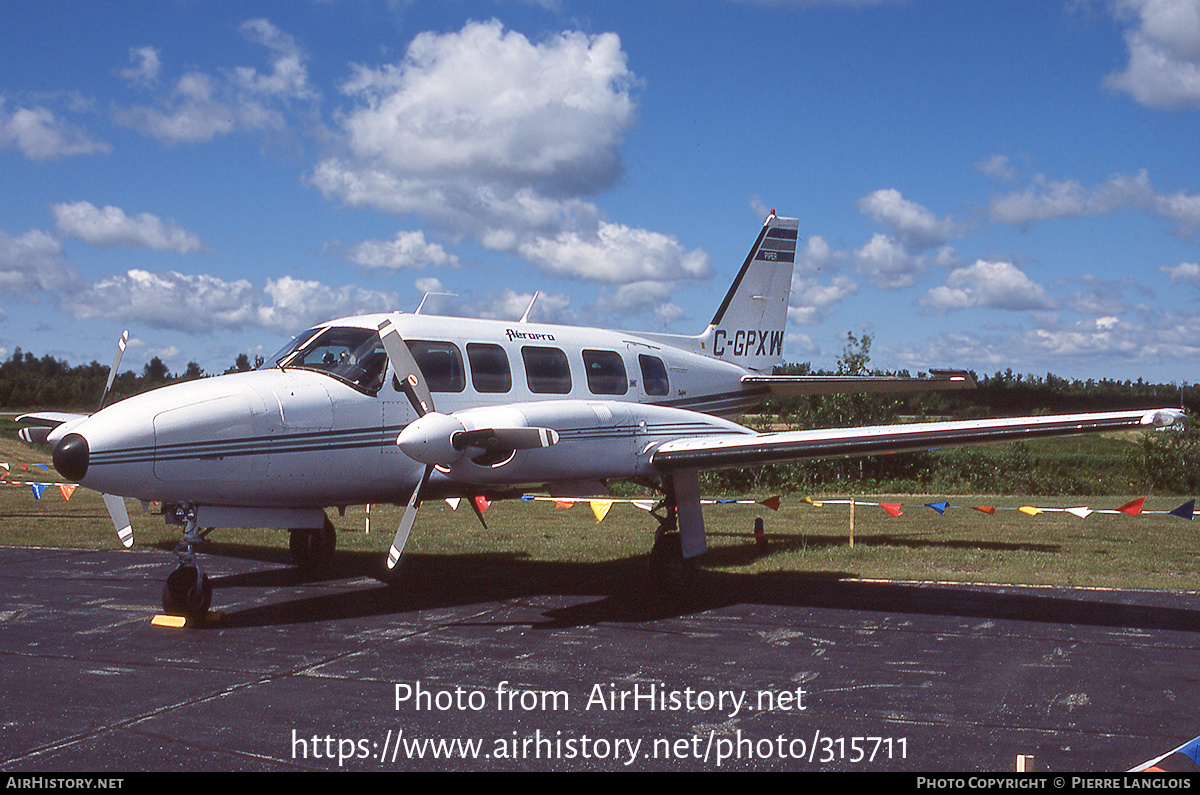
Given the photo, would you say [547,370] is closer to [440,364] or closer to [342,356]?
[440,364]

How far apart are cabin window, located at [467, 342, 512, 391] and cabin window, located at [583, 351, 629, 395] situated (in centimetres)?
137

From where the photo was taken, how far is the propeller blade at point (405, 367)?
401 inches

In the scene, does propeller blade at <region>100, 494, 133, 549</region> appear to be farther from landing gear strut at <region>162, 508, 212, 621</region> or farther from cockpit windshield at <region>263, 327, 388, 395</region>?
cockpit windshield at <region>263, 327, 388, 395</region>

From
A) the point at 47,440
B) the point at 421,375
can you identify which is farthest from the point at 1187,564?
the point at 47,440

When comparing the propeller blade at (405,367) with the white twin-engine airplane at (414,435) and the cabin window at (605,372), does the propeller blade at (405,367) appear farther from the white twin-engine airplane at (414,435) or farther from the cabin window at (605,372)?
the cabin window at (605,372)

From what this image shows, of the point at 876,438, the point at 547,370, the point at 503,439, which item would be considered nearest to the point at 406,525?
the point at 503,439

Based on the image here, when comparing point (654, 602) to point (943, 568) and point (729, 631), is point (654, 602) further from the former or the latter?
point (943, 568)

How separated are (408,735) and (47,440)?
589 centimetres

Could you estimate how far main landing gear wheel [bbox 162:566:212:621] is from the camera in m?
9.52

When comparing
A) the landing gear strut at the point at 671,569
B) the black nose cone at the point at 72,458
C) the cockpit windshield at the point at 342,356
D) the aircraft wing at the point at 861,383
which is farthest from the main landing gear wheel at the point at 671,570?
the black nose cone at the point at 72,458

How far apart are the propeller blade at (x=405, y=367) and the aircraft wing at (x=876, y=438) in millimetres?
2839

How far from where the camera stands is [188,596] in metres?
9.53

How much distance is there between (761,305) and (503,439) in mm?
8324
